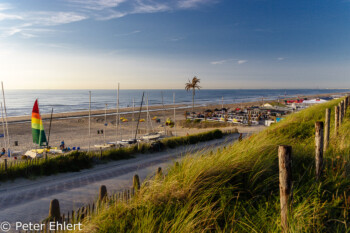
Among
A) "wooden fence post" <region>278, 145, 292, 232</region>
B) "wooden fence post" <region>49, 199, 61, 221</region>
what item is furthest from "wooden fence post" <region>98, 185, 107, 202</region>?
"wooden fence post" <region>278, 145, 292, 232</region>

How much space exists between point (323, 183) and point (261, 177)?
91 centimetres

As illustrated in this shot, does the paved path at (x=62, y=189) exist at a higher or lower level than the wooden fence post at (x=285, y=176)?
lower

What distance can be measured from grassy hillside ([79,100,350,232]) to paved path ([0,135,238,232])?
1.74 meters

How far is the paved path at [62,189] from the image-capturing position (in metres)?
6.71

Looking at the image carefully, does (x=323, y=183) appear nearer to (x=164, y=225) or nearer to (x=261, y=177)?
(x=261, y=177)

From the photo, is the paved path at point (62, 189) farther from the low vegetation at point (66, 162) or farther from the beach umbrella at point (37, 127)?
the beach umbrella at point (37, 127)

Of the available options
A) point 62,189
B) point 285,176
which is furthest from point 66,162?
point 285,176

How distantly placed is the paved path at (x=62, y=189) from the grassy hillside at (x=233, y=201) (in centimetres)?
174

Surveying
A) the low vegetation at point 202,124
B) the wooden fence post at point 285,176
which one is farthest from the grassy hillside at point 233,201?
the low vegetation at point 202,124

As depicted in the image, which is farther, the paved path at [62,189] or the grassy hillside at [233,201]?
the paved path at [62,189]

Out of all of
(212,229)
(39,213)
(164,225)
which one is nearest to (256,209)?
(212,229)

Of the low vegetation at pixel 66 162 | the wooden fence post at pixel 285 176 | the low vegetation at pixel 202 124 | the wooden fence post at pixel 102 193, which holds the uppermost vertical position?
the wooden fence post at pixel 285 176

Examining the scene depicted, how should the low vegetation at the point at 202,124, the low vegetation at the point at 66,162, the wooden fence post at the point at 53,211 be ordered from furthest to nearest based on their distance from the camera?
the low vegetation at the point at 202,124
the low vegetation at the point at 66,162
the wooden fence post at the point at 53,211

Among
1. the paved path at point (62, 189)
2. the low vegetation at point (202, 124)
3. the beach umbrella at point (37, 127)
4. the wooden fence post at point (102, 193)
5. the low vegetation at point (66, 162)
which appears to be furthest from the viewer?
the low vegetation at point (202, 124)
